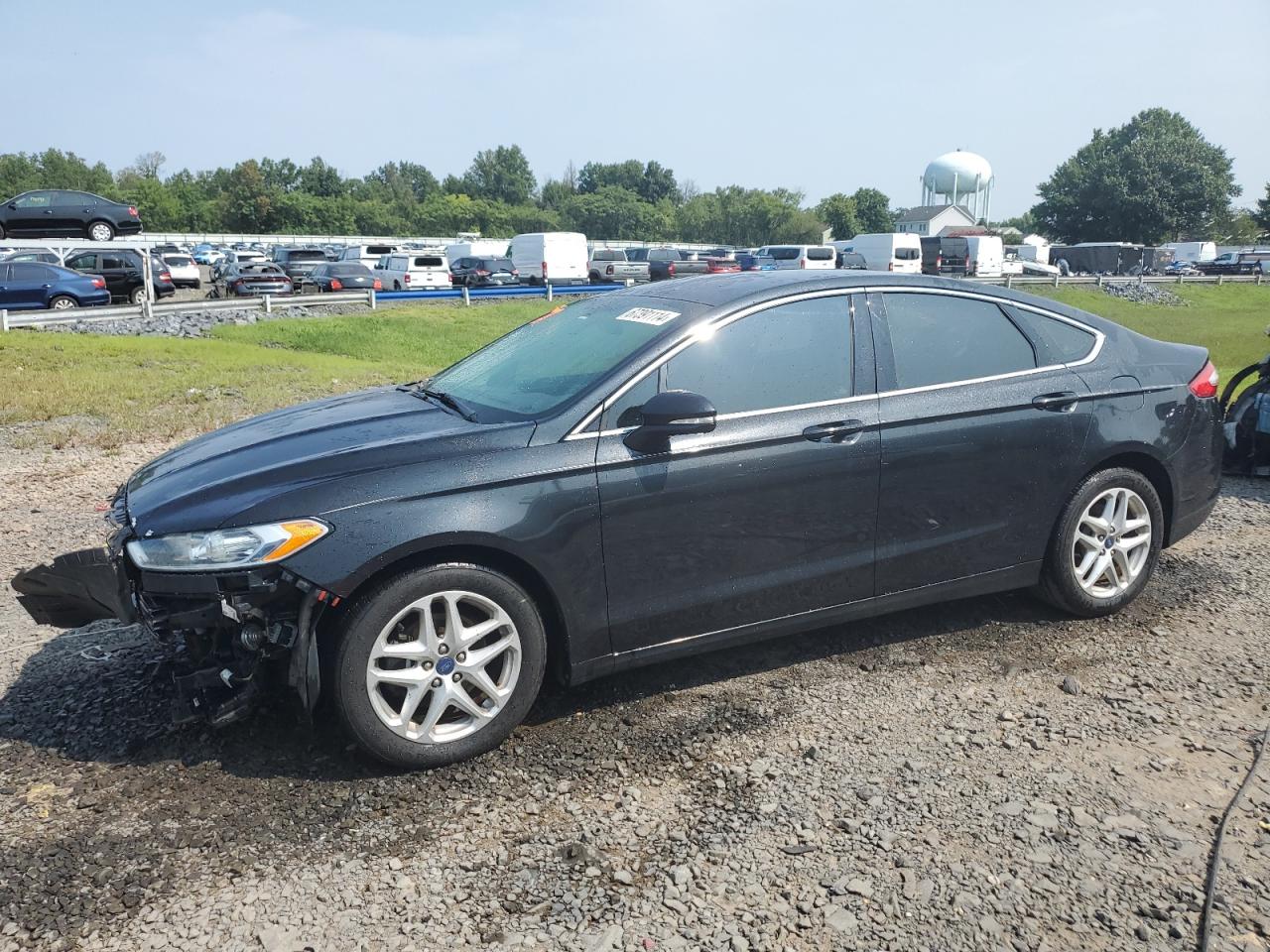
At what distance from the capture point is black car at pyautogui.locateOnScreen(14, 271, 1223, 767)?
3387 millimetres

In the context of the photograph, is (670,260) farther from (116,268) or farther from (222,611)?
(222,611)

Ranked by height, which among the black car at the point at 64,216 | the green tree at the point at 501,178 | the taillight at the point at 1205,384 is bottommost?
the taillight at the point at 1205,384

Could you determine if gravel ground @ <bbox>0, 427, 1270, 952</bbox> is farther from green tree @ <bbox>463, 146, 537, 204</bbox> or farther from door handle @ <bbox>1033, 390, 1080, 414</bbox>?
green tree @ <bbox>463, 146, 537, 204</bbox>

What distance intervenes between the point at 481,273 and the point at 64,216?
47.1 ft

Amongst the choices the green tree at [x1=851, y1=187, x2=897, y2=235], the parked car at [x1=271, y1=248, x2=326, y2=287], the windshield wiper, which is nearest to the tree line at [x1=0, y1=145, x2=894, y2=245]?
the green tree at [x1=851, y1=187, x2=897, y2=235]

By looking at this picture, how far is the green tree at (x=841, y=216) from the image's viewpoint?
110062 millimetres

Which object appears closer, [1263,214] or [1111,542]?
[1111,542]

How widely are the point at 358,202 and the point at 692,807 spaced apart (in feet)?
335

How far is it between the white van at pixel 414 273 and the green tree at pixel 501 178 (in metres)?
108

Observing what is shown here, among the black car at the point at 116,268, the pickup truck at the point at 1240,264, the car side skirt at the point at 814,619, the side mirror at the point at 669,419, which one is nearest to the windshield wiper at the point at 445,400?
the side mirror at the point at 669,419

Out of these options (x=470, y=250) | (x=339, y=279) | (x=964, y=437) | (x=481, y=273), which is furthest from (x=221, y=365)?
(x=470, y=250)

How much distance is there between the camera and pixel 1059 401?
462cm

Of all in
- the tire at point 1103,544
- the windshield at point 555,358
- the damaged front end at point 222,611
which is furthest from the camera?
the tire at point 1103,544

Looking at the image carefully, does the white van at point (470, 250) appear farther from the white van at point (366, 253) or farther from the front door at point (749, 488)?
the front door at point (749, 488)
